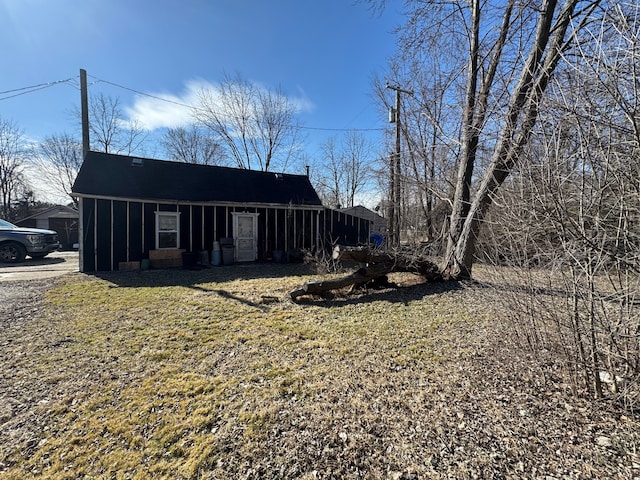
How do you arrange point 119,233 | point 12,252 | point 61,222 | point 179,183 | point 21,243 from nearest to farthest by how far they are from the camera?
point 119,233 → point 12,252 → point 21,243 → point 179,183 → point 61,222

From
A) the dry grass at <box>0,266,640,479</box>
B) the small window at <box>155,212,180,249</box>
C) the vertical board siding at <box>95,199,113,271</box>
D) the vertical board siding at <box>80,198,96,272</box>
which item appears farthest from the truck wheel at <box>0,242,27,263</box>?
the dry grass at <box>0,266,640,479</box>

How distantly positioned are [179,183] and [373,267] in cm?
899

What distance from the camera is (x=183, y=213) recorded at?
1069 centimetres

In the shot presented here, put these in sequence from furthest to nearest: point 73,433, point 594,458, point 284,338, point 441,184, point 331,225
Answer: point 331,225 < point 441,184 < point 284,338 < point 73,433 < point 594,458

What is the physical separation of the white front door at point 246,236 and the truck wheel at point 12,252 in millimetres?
8335

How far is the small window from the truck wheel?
612cm

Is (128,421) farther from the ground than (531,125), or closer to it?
closer to it

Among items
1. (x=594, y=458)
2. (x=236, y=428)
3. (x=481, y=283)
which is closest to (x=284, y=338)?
(x=236, y=428)

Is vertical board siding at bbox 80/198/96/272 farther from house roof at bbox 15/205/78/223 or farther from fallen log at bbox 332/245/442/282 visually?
house roof at bbox 15/205/78/223

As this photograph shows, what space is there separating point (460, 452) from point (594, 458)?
783mm

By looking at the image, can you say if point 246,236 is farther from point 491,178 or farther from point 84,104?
point 491,178

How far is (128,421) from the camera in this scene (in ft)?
7.30

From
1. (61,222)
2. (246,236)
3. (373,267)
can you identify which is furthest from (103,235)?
(61,222)

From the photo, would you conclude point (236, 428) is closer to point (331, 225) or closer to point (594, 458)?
point (594, 458)
